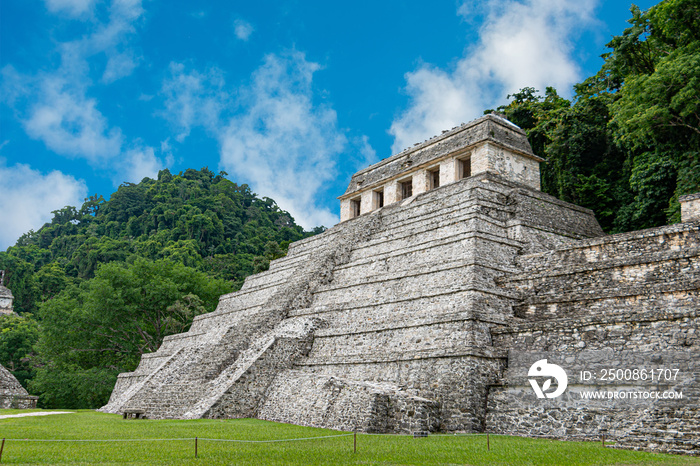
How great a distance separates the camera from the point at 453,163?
2277cm

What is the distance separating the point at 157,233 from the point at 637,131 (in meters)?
49.1

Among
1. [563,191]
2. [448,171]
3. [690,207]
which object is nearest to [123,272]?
[448,171]

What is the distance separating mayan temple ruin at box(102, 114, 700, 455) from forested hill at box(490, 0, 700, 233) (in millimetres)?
2715

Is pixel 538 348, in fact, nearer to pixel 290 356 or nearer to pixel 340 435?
pixel 340 435

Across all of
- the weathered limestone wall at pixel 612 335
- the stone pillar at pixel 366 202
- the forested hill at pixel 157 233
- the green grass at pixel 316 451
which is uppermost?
the forested hill at pixel 157 233

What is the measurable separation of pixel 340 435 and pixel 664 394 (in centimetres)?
509

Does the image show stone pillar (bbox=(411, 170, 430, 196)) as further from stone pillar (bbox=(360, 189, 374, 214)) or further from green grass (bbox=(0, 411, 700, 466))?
green grass (bbox=(0, 411, 700, 466))

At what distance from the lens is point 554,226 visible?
18672mm

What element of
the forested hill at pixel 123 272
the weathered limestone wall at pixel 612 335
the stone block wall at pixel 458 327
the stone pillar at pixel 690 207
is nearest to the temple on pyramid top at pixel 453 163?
→ the stone block wall at pixel 458 327

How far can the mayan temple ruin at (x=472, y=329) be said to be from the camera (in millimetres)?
10096

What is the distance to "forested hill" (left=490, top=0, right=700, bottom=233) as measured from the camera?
60.2 ft

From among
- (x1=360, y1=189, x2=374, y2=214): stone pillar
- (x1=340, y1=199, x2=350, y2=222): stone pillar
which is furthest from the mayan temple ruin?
(x1=340, y1=199, x2=350, y2=222): stone pillar

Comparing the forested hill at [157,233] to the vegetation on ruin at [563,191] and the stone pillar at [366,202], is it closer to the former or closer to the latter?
the vegetation on ruin at [563,191]

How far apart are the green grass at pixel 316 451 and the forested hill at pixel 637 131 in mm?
12187
